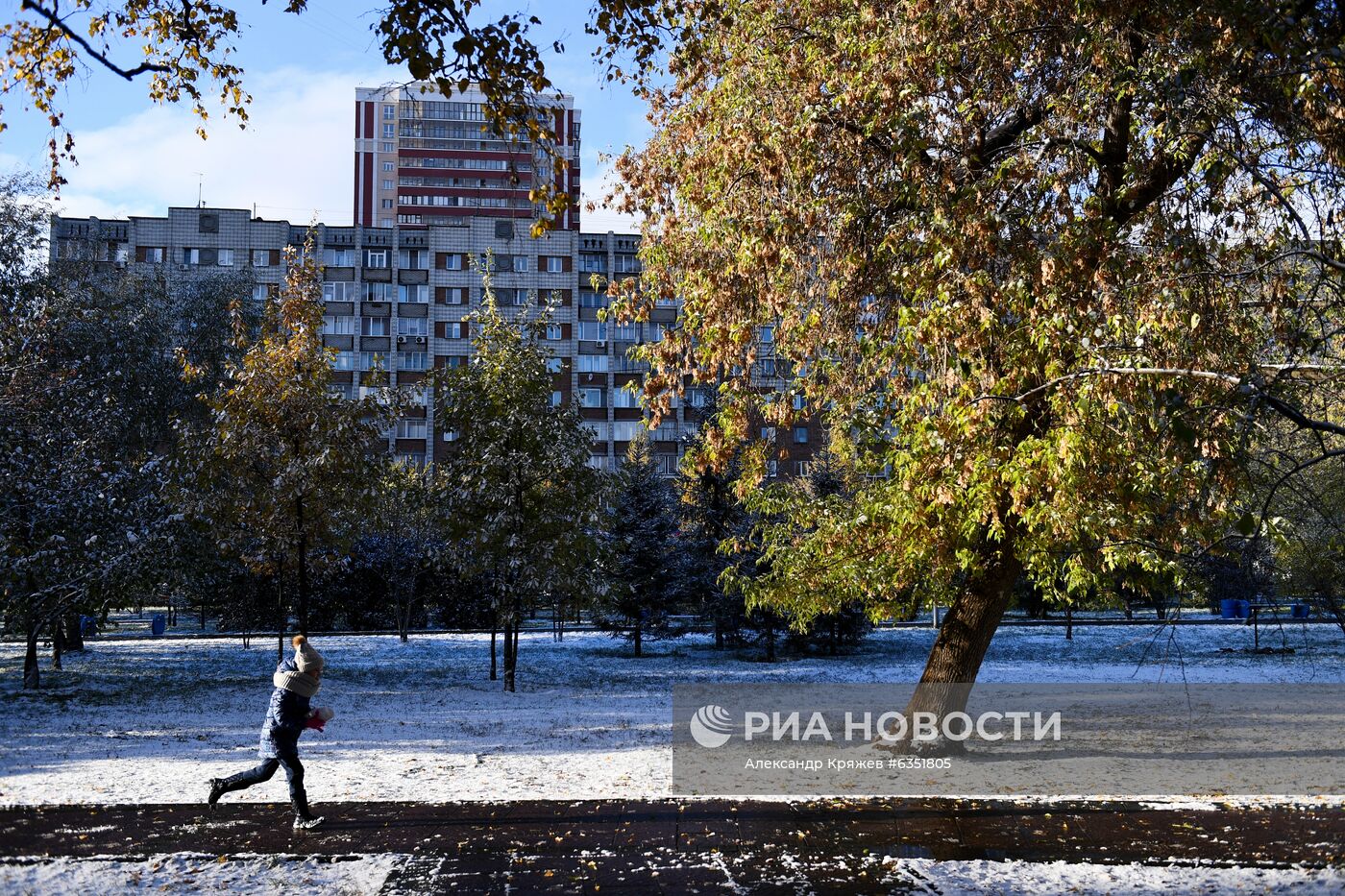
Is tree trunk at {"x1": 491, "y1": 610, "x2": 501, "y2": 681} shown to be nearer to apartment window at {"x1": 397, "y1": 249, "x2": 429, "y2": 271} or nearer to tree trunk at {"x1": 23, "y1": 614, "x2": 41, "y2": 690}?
tree trunk at {"x1": 23, "y1": 614, "x2": 41, "y2": 690}

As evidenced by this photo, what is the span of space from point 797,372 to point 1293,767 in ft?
22.8

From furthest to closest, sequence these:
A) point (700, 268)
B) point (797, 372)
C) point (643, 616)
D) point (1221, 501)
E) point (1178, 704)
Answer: point (643, 616) → point (1178, 704) → point (797, 372) → point (700, 268) → point (1221, 501)

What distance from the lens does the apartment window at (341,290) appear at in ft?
228

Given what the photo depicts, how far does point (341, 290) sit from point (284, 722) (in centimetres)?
6428

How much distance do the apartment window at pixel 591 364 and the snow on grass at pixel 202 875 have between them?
63890 mm

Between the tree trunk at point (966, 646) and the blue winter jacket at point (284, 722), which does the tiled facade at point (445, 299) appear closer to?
the tree trunk at point (966, 646)

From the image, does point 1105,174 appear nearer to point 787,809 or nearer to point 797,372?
point 797,372

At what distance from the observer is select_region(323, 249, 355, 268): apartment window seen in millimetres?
69562

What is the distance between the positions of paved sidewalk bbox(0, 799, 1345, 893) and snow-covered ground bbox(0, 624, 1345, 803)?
883 millimetres

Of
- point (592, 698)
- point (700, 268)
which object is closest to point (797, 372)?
point (700, 268)

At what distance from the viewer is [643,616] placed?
1220 inches

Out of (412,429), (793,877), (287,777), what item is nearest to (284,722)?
(287,777)

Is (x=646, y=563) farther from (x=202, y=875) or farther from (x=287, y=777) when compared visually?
(x=202, y=875)

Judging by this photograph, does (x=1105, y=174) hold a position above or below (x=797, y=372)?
above
